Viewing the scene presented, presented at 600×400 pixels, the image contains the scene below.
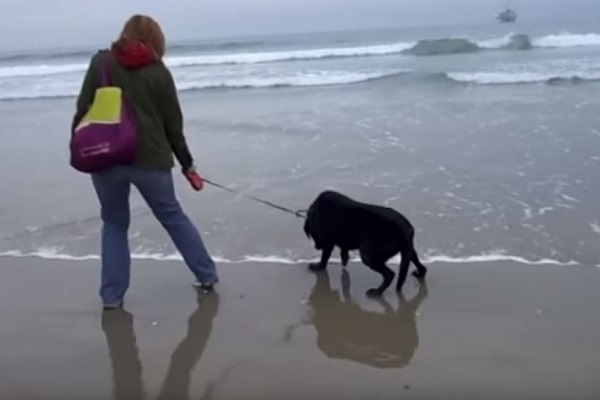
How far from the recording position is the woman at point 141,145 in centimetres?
414

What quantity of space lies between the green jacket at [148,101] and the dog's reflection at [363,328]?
122 centimetres

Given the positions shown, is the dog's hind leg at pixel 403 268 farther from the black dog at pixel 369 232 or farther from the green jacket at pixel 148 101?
the green jacket at pixel 148 101

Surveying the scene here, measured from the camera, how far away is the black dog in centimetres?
461

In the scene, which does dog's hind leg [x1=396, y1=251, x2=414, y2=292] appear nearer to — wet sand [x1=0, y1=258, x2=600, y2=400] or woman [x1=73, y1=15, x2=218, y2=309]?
wet sand [x1=0, y1=258, x2=600, y2=400]

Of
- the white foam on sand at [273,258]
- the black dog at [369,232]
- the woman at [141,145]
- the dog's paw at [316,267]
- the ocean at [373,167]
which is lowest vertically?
the ocean at [373,167]

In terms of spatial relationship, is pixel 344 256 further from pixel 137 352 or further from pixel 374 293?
pixel 137 352

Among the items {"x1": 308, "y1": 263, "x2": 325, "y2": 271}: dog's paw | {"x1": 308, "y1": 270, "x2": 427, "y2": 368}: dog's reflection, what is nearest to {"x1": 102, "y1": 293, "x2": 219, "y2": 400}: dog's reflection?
{"x1": 308, "y1": 270, "x2": 427, "y2": 368}: dog's reflection

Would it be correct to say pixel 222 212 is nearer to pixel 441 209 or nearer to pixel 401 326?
pixel 441 209

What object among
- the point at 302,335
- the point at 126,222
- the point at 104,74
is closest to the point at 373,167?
the point at 126,222

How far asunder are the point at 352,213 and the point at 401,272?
457mm

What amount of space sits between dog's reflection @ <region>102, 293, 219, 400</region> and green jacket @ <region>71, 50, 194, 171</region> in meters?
0.87

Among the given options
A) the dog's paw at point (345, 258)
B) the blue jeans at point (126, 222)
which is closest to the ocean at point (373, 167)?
the dog's paw at point (345, 258)

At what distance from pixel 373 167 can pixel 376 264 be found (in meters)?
3.49

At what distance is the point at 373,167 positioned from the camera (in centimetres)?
807
